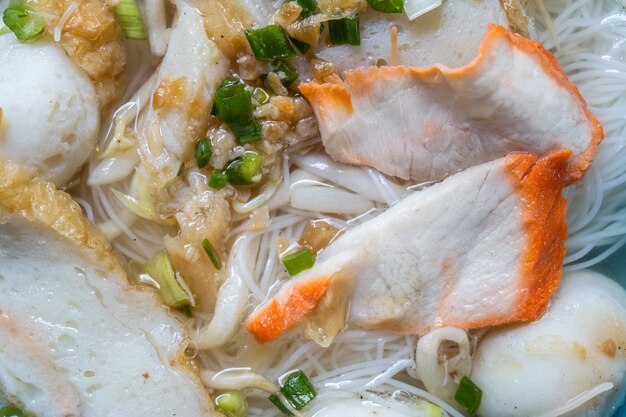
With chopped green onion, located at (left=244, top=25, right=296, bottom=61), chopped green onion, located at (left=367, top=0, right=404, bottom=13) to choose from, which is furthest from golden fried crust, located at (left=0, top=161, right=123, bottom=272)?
chopped green onion, located at (left=367, top=0, right=404, bottom=13)

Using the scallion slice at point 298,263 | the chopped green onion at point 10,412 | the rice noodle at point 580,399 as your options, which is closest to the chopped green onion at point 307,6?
the scallion slice at point 298,263

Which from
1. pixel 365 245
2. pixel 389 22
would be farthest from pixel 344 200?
pixel 389 22

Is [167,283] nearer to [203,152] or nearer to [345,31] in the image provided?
[203,152]

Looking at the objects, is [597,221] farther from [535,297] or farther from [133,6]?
[133,6]

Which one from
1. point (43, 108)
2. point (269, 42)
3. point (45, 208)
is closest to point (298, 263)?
point (269, 42)

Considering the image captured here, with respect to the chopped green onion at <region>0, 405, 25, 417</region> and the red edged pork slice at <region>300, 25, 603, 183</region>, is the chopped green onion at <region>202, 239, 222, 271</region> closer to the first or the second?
the red edged pork slice at <region>300, 25, 603, 183</region>
